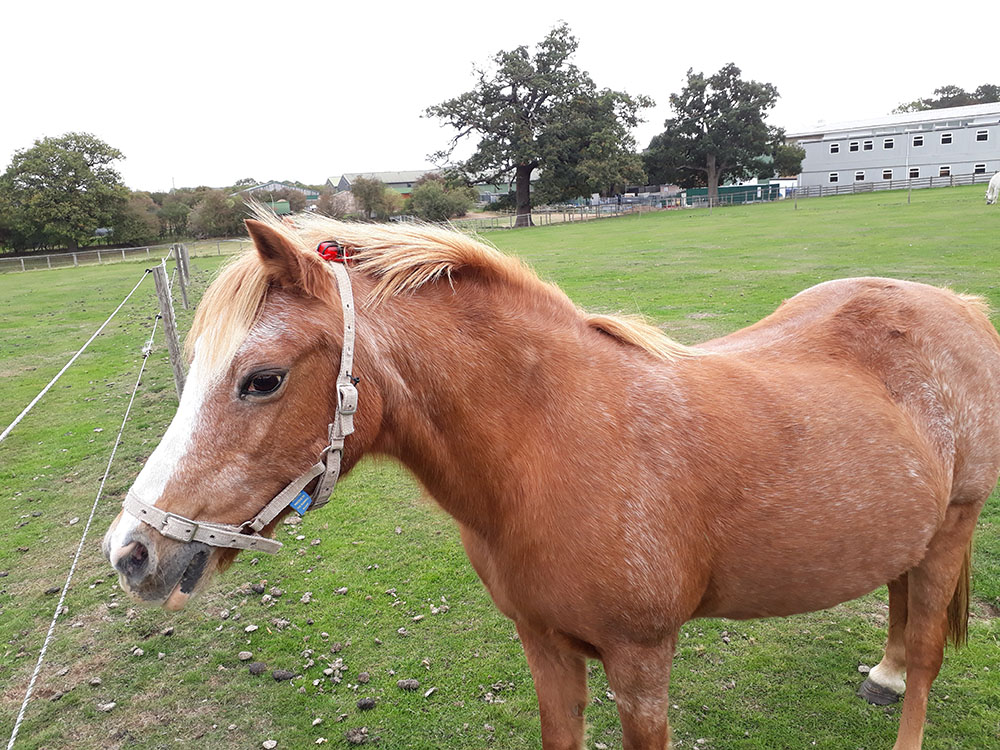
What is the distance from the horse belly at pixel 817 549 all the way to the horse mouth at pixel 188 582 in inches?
67.3

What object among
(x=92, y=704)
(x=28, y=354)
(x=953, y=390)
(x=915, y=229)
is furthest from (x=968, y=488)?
(x=915, y=229)

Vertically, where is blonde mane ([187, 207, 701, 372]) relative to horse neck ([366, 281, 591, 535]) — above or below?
→ above

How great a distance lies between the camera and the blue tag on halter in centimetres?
172

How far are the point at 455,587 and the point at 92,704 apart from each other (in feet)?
7.69

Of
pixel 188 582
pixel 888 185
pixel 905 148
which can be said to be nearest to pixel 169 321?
pixel 188 582

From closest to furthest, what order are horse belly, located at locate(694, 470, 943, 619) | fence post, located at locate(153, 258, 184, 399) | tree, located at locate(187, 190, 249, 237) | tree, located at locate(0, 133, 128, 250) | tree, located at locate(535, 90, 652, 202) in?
horse belly, located at locate(694, 470, 943, 619)
fence post, located at locate(153, 258, 184, 399)
tree, located at locate(187, 190, 249, 237)
tree, located at locate(535, 90, 652, 202)
tree, located at locate(0, 133, 128, 250)

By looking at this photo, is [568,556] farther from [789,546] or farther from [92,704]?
[92,704]

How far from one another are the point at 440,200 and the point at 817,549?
49.4 m

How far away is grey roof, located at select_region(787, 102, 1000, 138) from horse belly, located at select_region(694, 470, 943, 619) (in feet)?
235

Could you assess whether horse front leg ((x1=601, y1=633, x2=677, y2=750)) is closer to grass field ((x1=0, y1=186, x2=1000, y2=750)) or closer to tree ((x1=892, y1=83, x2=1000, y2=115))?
grass field ((x1=0, y1=186, x2=1000, y2=750))

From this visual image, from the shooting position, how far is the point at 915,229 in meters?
22.3

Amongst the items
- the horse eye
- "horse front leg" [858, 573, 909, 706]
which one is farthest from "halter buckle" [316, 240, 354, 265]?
"horse front leg" [858, 573, 909, 706]

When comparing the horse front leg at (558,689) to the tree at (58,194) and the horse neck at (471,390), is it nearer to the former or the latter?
the horse neck at (471,390)

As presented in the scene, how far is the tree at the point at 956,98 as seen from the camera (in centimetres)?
8339
